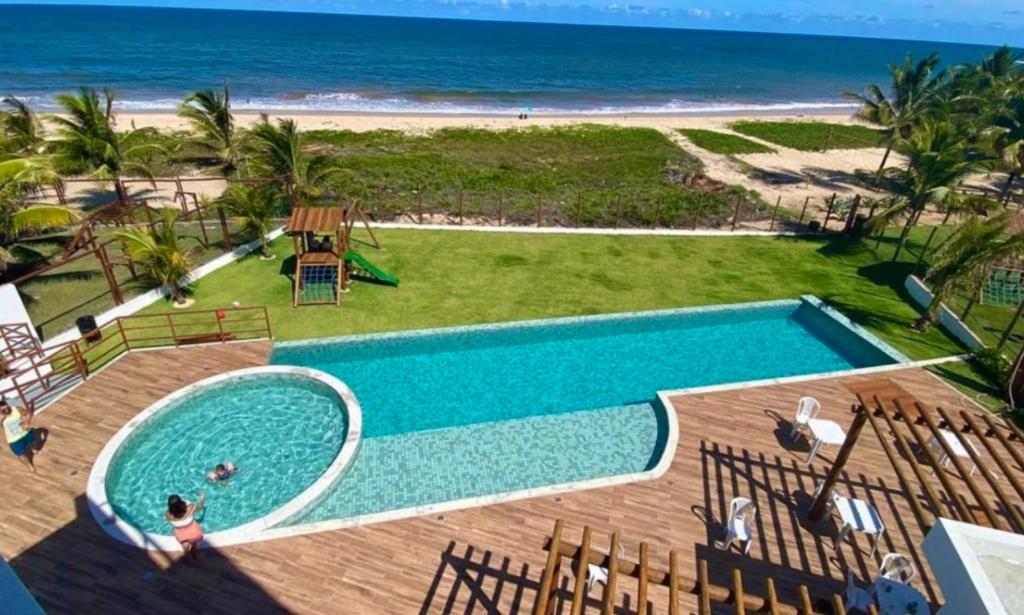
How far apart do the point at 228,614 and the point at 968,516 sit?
366 inches

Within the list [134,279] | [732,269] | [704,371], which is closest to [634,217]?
[732,269]

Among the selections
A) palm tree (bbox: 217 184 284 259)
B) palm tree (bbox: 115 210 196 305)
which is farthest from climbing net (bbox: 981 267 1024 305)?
palm tree (bbox: 115 210 196 305)

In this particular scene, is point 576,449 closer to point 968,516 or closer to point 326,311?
point 968,516

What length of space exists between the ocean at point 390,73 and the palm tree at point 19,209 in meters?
40.6

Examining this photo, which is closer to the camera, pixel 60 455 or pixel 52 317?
pixel 60 455

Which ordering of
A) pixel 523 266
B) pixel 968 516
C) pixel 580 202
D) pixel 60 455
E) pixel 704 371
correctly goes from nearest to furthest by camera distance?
pixel 968 516 < pixel 60 455 < pixel 704 371 < pixel 523 266 < pixel 580 202

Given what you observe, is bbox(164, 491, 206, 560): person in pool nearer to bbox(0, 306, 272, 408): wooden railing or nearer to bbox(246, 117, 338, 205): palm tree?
bbox(0, 306, 272, 408): wooden railing

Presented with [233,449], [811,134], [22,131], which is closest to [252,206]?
[233,449]

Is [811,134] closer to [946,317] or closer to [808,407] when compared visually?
[946,317]

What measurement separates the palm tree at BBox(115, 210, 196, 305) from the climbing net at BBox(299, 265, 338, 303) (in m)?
3.23

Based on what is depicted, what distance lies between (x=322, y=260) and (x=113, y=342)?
5.68 metres

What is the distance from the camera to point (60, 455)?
984 cm

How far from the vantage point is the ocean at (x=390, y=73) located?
200 ft

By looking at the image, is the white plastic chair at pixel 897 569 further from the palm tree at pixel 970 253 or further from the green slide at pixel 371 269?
the green slide at pixel 371 269
